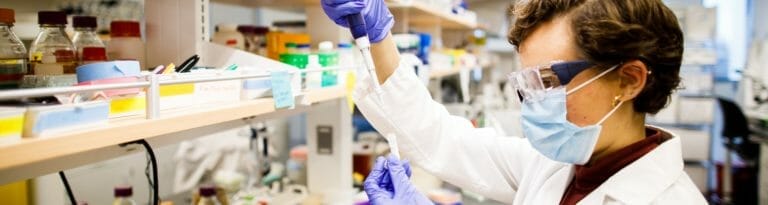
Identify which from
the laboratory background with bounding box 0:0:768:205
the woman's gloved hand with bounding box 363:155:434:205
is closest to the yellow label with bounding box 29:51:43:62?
the laboratory background with bounding box 0:0:768:205

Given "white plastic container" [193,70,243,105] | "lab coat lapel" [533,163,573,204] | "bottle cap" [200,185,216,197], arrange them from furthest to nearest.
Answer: "bottle cap" [200,185,216,197] → "lab coat lapel" [533,163,573,204] → "white plastic container" [193,70,243,105]

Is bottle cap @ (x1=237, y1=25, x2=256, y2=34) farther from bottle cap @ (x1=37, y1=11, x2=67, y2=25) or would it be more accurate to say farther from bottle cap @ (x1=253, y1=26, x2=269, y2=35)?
bottle cap @ (x1=37, y1=11, x2=67, y2=25)

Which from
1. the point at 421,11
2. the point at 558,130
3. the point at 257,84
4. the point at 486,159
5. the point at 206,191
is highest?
the point at 421,11

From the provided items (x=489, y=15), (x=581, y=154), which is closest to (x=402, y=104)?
(x=581, y=154)

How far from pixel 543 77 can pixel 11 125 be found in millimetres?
961

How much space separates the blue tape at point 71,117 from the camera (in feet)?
1.97

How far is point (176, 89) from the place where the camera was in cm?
91

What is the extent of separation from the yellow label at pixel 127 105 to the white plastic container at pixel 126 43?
410mm

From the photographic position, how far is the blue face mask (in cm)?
118

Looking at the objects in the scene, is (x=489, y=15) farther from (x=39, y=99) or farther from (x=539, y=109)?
(x=39, y=99)

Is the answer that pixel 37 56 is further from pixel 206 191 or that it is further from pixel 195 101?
pixel 206 191

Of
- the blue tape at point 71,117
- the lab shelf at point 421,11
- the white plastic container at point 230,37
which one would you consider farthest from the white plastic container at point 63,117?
the lab shelf at point 421,11

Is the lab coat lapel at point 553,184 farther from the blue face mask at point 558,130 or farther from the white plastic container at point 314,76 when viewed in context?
the white plastic container at point 314,76

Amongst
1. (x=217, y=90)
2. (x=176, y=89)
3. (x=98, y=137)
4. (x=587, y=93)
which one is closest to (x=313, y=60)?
(x=217, y=90)
